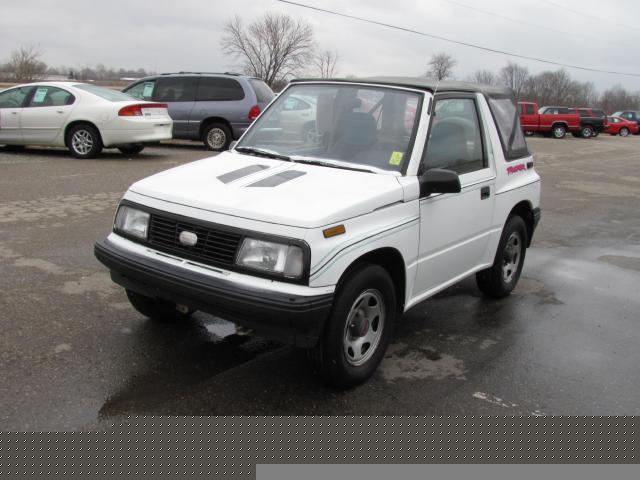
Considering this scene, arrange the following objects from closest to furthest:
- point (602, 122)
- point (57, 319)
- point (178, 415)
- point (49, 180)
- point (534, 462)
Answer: point (534, 462) < point (178, 415) < point (57, 319) < point (49, 180) < point (602, 122)

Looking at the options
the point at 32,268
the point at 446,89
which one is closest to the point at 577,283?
the point at 446,89

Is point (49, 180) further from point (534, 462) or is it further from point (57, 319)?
point (534, 462)

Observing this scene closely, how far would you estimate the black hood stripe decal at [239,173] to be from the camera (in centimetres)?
390

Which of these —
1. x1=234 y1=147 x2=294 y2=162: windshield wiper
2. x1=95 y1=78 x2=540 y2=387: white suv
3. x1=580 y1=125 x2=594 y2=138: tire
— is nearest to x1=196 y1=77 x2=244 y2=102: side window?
x1=95 y1=78 x2=540 y2=387: white suv

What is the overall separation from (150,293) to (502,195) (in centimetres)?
293

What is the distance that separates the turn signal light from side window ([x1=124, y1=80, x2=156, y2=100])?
43.8 ft

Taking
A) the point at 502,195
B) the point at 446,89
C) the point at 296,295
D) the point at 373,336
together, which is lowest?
the point at 373,336

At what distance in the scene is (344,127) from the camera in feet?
14.5

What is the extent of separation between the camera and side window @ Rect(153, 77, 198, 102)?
15.4 metres

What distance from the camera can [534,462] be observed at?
3.04 metres

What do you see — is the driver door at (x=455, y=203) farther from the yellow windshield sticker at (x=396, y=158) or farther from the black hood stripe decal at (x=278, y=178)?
the black hood stripe decal at (x=278, y=178)

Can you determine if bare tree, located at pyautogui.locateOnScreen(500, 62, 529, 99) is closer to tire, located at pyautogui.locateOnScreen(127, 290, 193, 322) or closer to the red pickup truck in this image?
the red pickup truck

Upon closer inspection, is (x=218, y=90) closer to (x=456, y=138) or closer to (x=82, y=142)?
(x=82, y=142)

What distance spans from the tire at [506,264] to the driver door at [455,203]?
402 millimetres
